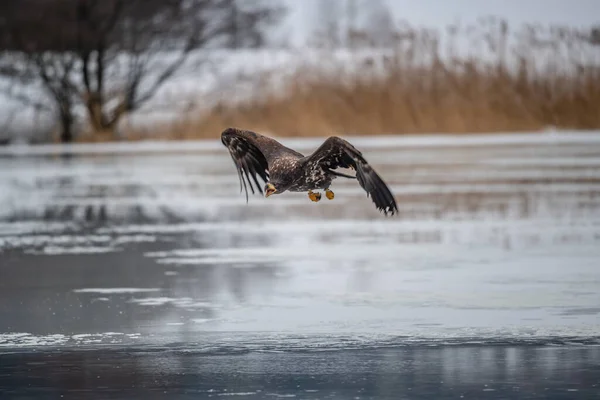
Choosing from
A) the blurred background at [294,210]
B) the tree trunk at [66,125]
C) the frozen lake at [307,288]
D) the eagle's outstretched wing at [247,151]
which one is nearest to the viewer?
the frozen lake at [307,288]

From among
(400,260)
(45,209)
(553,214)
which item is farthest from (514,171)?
(400,260)

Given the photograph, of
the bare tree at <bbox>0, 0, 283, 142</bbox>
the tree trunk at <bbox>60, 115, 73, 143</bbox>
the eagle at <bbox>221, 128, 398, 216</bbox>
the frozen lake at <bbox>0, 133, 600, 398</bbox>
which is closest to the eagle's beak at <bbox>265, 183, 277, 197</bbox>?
the eagle at <bbox>221, 128, 398, 216</bbox>

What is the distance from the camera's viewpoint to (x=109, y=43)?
28.5 metres

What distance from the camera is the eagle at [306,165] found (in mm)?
7301

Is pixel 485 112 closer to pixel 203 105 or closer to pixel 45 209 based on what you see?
pixel 203 105

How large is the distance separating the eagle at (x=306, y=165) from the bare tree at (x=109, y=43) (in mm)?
18718

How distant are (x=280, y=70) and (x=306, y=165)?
57.7 feet

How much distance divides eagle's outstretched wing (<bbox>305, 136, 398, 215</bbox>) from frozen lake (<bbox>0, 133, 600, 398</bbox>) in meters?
0.67

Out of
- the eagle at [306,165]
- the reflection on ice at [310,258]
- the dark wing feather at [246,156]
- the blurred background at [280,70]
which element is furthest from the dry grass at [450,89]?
the eagle at [306,165]

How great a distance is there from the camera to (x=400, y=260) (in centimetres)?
988

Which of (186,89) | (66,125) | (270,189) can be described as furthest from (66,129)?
(270,189)

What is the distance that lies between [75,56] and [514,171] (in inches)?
539

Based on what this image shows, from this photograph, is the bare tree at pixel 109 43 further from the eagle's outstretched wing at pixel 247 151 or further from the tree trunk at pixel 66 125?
the eagle's outstretched wing at pixel 247 151

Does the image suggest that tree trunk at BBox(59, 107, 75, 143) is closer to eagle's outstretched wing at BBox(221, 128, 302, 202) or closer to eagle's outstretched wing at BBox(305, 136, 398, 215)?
eagle's outstretched wing at BBox(221, 128, 302, 202)
